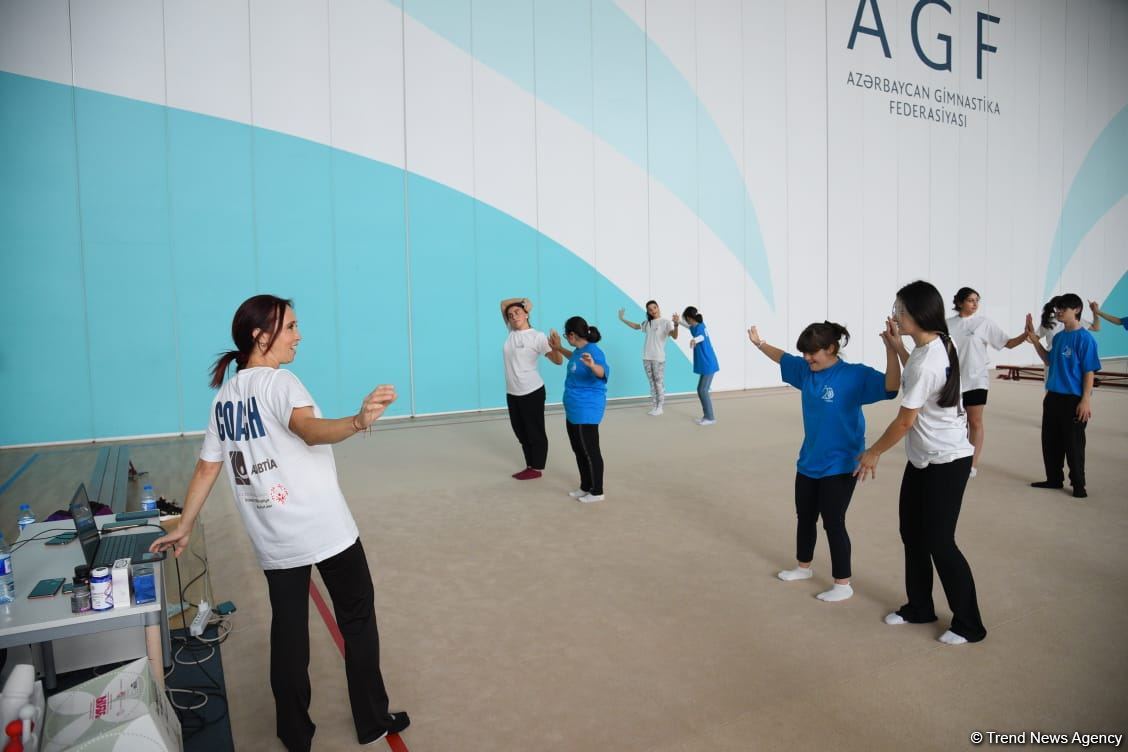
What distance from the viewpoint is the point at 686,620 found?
3.46 m

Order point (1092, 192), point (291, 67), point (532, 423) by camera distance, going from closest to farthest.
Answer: point (532, 423) → point (291, 67) → point (1092, 192)

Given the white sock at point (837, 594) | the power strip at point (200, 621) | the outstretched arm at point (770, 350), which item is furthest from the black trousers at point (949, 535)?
the power strip at point (200, 621)

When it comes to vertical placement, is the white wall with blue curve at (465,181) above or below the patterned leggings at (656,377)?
above

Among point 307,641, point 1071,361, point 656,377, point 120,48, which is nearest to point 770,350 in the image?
point 307,641

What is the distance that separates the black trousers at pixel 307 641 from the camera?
2410mm

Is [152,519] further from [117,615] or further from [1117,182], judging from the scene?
[1117,182]

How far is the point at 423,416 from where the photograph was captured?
10.1 metres

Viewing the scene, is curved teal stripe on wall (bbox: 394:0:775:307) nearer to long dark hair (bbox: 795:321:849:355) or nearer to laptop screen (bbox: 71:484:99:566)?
long dark hair (bbox: 795:321:849:355)

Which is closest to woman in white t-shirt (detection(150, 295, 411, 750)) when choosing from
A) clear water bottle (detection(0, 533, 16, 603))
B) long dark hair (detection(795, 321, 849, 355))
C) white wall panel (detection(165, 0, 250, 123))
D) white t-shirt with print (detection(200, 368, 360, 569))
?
white t-shirt with print (detection(200, 368, 360, 569))

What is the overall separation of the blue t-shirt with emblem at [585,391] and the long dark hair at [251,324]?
3.31 meters

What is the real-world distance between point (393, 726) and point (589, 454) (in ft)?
10.3

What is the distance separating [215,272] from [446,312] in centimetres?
291

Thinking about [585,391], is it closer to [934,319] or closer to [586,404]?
[586,404]

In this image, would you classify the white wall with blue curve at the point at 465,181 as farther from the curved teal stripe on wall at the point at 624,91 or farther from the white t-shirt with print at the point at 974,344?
the white t-shirt with print at the point at 974,344
